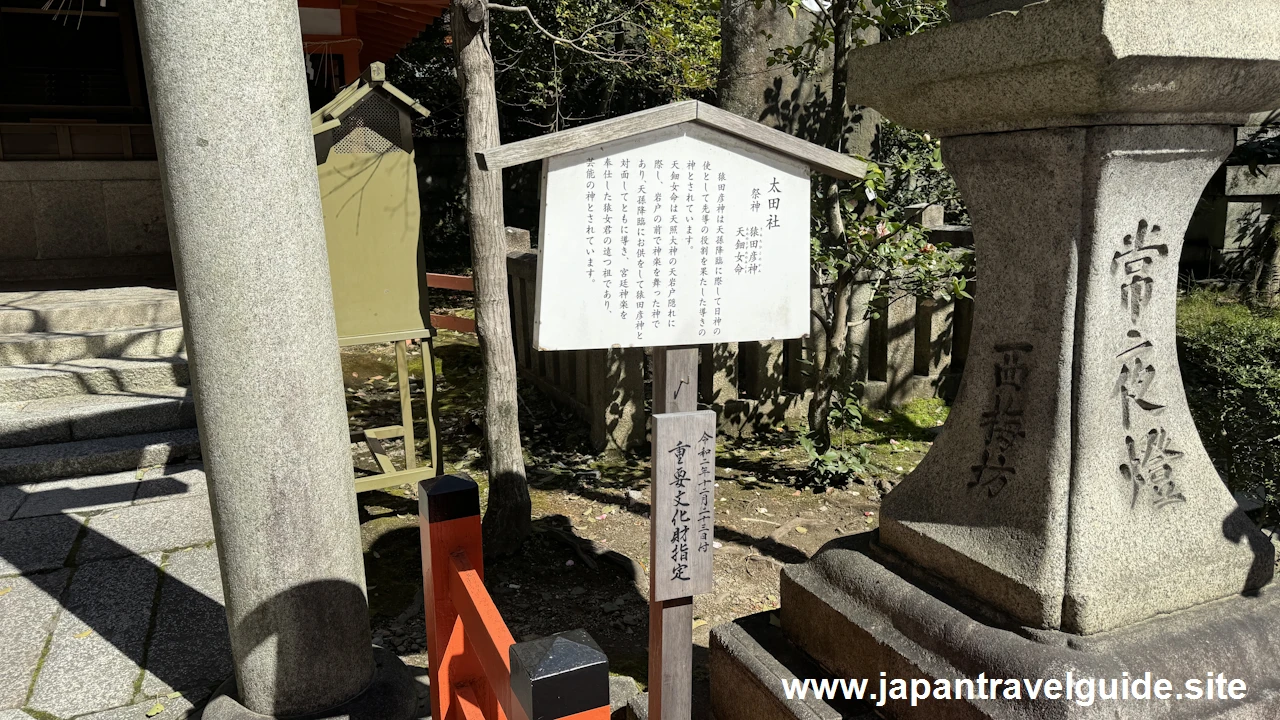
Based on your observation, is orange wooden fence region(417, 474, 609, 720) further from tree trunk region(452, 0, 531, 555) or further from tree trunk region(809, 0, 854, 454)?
tree trunk region(809, 0, 854, 454)

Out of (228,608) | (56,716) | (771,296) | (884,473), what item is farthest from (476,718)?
(884,473)

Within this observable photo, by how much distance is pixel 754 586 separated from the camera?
14.3ft

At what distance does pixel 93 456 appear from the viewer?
17.0 feet

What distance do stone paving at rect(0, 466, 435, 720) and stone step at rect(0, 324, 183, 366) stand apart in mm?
1686

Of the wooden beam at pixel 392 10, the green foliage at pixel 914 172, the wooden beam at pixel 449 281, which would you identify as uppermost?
the wooden beam at pixel 392 10

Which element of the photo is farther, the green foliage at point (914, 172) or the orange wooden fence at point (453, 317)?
the green foliage at point (914, 172)

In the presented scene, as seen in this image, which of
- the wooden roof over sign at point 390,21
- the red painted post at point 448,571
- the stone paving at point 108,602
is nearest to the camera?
the red painted post at point 448,571

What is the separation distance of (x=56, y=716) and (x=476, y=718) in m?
1.70

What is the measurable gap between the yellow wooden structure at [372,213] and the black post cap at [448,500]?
1.89m

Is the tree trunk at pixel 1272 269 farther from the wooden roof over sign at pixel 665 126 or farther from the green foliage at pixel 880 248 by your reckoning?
the wooden roof over sign at pixel 665 126

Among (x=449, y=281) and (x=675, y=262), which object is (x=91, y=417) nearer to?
(x=449, y=281)

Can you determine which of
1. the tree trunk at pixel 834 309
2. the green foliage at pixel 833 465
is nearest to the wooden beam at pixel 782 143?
the tree trunk at pixel 834 309

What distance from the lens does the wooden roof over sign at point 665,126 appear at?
1927 millimetres

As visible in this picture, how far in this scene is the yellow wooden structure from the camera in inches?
162
